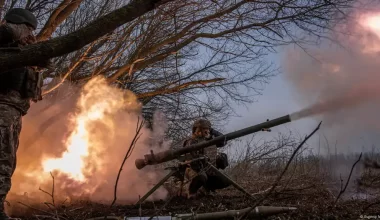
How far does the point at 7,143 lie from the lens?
223 inches

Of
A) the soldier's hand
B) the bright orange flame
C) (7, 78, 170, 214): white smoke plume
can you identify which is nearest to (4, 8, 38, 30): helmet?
the soldier's hand

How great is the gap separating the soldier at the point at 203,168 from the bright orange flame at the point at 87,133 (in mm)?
2790

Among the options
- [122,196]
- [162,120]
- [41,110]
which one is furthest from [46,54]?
[162,120]

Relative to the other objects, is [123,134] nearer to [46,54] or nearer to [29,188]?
[29,188]

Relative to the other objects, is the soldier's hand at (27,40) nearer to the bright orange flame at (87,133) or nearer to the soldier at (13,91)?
the soldier at (13,91)

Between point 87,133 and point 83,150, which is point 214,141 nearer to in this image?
point 83,150

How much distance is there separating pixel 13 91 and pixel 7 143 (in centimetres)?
72

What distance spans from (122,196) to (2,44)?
4985mm

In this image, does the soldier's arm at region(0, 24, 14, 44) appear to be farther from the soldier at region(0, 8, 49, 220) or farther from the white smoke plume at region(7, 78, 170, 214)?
the white smoke plume at region(7, 78, 170, 214)

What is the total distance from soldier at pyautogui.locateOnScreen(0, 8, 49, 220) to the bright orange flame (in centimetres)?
370

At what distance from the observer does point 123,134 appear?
10.8 meters

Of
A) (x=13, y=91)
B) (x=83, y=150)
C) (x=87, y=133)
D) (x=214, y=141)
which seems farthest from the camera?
(x=87, y=133)

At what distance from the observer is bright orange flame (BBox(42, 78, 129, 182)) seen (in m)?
9.73

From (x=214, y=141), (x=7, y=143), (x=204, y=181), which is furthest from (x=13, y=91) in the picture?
(x=204, y=181)
